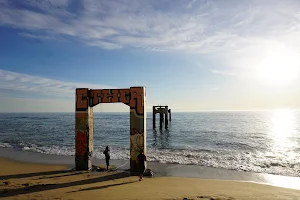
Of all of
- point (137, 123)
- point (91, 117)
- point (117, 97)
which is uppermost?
point (117, 97)

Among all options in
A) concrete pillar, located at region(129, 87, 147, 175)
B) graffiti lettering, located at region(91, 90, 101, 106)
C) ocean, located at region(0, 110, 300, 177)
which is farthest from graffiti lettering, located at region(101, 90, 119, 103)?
ocean, located at region(0, 110, 300, 177)

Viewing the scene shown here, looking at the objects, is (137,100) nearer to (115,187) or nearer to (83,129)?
(83,129)

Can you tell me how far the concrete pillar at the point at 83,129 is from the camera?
13.4 meters

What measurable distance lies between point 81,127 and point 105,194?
17.6ft

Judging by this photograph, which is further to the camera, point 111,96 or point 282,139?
point 282,139

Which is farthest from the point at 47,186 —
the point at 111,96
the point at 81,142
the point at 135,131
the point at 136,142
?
the point at 111,96

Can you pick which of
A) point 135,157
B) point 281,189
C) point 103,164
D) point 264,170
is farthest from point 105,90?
point 264,170

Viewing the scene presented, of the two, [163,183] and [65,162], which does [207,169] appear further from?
[65,162]

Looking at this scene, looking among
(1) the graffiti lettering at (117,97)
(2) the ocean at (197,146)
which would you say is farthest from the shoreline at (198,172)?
(1) the graffiti lettering at (117,97)

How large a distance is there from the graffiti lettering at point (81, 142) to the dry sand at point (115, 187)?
3.78 ft

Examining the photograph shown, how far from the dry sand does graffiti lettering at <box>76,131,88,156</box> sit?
3.78 feet

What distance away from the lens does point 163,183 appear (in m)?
10.8

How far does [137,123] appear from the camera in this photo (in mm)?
13016

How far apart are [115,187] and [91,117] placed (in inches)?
193
